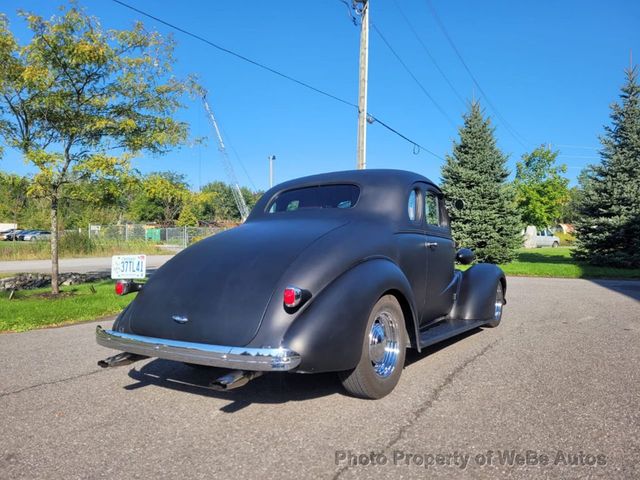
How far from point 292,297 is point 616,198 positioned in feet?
66.8

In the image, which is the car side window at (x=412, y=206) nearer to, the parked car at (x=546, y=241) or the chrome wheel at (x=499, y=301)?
the chrome wheel at (x=499, y=301)

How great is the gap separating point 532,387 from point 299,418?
202 cm

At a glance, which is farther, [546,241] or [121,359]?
[546,241]

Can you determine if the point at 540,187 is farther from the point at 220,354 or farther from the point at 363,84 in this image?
the point at 220,354

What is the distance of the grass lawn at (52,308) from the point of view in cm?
731

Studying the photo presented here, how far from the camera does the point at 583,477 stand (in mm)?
2596

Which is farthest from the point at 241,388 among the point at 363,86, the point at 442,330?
the point at 363,86

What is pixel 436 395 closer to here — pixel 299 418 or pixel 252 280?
pixel 299 418

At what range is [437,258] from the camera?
5219 millimetres

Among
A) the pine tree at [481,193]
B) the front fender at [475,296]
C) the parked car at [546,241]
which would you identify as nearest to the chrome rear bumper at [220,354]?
the front fender at [475,296]

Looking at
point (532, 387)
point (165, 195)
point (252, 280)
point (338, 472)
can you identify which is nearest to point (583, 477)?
point (338, 472)

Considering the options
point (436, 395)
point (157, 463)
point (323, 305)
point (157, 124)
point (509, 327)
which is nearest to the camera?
point (157, 463)

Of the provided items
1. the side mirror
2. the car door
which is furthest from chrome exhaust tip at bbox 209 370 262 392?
the side mirror

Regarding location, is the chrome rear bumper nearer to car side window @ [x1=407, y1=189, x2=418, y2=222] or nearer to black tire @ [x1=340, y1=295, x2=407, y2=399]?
black tire @ [x1=340, y1=295, x2=407, y2=399]
